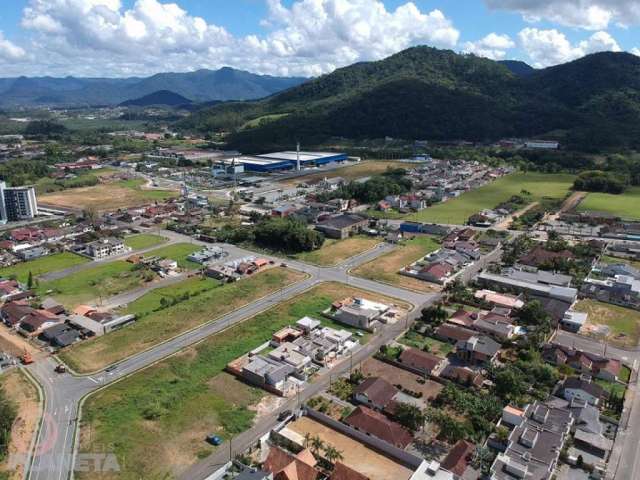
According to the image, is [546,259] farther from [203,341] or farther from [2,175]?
[2,175]

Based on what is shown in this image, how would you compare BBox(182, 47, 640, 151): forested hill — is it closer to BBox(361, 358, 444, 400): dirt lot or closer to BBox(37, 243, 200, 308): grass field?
BBox(37, 243, 200, 308): grass field

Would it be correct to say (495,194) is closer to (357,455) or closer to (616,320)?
(616,320)

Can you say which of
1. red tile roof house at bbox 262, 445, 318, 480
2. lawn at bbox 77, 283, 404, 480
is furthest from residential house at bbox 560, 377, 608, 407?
lawn at bbox 77, 283, 404, 480

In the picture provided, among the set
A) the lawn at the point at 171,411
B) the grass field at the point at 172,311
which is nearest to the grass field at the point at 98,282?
the grass field at the point at 172,311

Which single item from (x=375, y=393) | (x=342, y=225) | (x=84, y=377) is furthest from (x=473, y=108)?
(x=84, y=377)

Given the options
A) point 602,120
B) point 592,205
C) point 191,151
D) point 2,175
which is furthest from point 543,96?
point 2,175

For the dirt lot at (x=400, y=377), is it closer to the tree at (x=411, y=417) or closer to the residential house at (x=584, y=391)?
the tree at (x=411, y=417)
